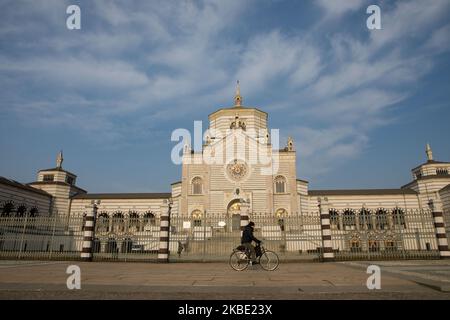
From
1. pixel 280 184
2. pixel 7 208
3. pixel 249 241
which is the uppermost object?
pixel 280 184

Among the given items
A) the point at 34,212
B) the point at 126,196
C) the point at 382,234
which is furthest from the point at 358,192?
the point at 34,212

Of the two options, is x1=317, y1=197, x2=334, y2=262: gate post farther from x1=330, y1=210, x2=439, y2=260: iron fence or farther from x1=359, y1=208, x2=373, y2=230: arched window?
x1=359, y1=208, x2=373, y2=230: arched window

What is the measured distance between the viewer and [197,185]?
37094 mm

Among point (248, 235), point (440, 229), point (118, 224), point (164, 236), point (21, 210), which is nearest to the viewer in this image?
point (248, 235)

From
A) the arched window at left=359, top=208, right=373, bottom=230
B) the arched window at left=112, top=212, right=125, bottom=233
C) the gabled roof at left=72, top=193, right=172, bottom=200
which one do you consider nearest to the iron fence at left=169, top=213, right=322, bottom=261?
the arched window at left=359, top=208, right=373, bottom=230

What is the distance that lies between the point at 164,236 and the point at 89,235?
3769mm

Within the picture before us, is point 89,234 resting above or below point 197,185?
below

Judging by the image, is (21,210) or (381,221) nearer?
(381,221)

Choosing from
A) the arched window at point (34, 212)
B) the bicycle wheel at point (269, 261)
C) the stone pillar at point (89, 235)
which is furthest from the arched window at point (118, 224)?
the arched window at point (34, 212)

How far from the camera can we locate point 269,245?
61.9 ft

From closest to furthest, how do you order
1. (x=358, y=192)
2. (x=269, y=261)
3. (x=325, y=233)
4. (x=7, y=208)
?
(x=269, y=261) → (x=325, y=233) → (x=7, y=208) → (x=358, y=192)

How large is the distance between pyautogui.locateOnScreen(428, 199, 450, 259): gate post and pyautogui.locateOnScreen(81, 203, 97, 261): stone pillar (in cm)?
1716

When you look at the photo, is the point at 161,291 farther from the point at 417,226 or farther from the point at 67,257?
the point at 417,226

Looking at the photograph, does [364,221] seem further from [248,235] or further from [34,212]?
[34,212]
